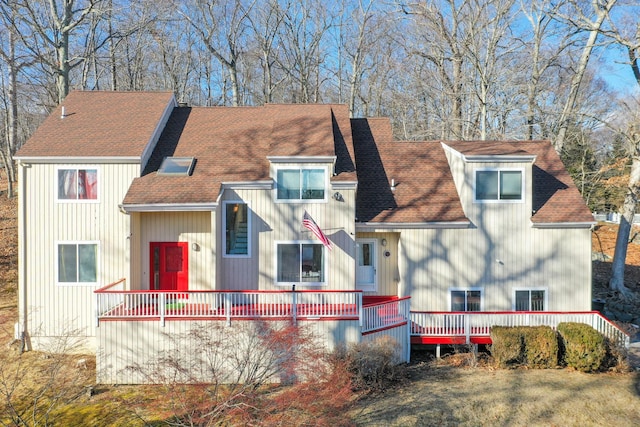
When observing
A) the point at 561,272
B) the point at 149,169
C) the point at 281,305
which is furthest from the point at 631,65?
Result: the point at 149,169

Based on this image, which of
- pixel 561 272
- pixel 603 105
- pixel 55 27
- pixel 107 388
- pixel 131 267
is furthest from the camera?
pixel 603 105

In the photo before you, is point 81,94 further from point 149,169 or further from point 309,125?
point 309,125

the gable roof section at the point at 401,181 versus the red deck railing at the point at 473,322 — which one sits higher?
the gable roof section at the point at 401,181

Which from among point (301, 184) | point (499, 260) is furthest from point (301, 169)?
point (499, 260)

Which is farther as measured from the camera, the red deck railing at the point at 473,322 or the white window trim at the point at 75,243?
the white window trim at the point at 75,243

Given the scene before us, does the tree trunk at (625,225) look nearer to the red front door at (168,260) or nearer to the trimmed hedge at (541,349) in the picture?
the trimmed hedge at (541,349)

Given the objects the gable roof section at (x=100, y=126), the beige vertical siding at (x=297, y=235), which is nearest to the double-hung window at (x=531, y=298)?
the beige vertical siding at (x=297, y=235)

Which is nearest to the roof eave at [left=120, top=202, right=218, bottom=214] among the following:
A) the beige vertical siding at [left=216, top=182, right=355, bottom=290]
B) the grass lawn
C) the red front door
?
the beige vertical siding at [left=216, top=182, right=355, bottom=290]

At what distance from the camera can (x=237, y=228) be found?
39.7ft

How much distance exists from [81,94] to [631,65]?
21.8m

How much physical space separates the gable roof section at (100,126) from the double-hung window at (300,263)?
5185 millimetres

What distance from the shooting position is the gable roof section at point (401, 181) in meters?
12.6

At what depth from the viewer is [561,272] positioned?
1245cm

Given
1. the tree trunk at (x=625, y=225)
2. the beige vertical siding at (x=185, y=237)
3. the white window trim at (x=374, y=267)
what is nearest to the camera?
the beige vertical siding at (x=185, y=237)
